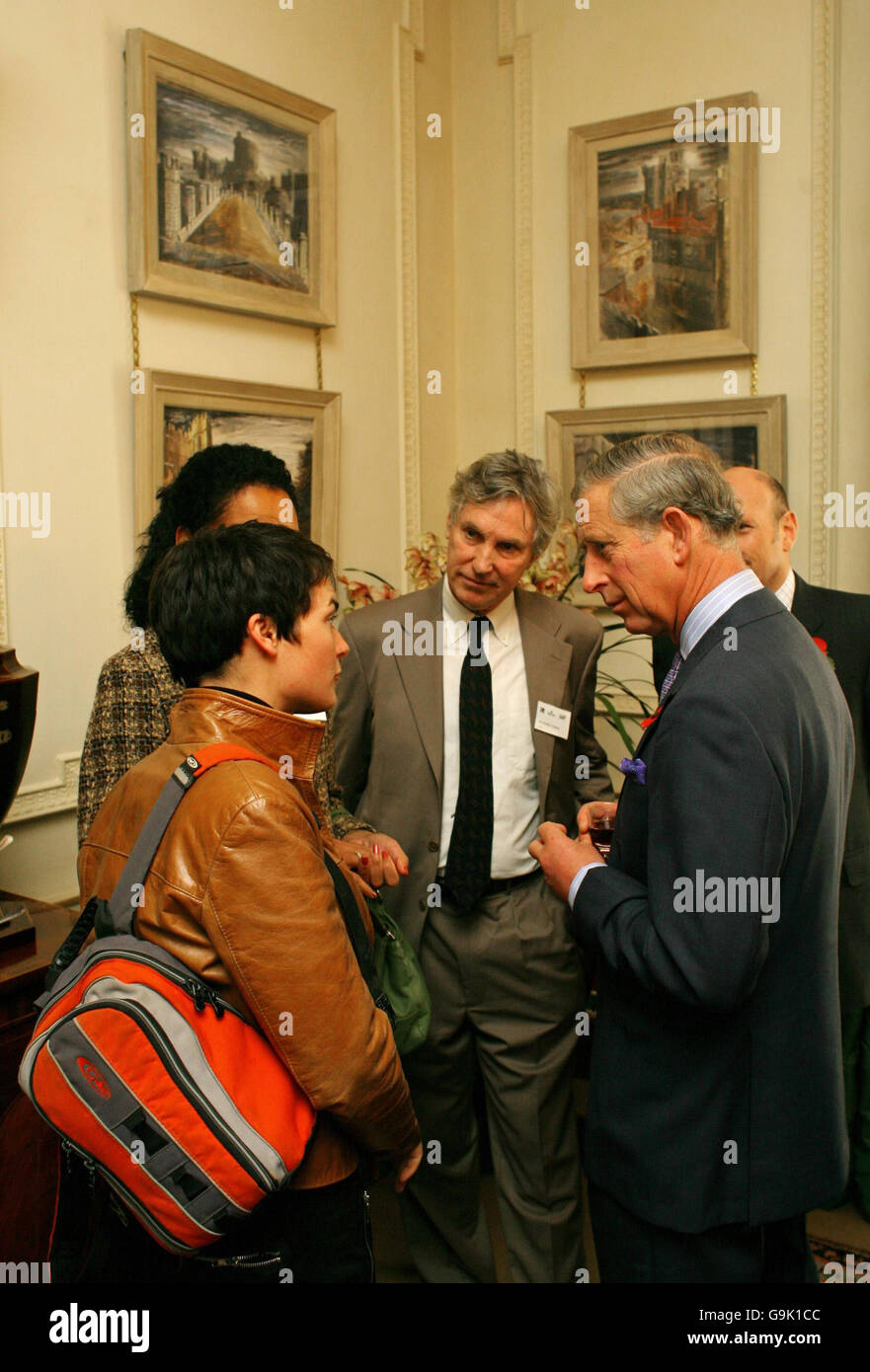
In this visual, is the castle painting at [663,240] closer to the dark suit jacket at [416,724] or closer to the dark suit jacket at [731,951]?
the dark suit jacket at [416,724]

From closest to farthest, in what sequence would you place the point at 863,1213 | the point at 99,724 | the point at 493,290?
the point at 99,724, the point at 863,1213, the point at 493,290

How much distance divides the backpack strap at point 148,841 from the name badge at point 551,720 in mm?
1453

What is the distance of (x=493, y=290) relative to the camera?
17.0 feet

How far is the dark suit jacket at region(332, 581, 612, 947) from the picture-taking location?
2877 millimetres

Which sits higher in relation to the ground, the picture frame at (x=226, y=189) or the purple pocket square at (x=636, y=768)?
the picture frame at (x=226, y=189)

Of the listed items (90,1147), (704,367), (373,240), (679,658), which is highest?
(373,240)

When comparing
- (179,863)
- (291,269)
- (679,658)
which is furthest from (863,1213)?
(291,269)

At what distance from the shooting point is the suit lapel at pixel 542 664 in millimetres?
2949

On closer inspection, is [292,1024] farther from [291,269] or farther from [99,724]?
[291,269]

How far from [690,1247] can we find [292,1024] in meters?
0.82

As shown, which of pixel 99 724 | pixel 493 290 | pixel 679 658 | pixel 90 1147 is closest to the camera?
pixel 90 1147

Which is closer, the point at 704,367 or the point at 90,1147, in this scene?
the point at 90,1147

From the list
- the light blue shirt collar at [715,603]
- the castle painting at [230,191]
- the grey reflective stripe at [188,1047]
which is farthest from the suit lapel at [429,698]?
the castle painting at [230,191]

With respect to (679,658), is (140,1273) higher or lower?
lower
